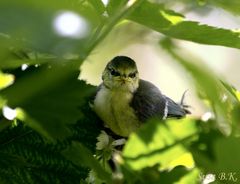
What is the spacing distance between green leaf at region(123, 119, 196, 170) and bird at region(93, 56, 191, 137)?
1.07 metres

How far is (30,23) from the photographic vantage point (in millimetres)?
111

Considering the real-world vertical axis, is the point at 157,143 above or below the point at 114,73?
above

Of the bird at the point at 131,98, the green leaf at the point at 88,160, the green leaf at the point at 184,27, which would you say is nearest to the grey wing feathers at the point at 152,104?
the bird at the point at 131,98

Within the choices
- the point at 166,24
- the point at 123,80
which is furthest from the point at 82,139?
the point at 123,80

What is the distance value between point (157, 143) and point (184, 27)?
0.45 feet

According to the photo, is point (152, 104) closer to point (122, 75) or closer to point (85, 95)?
point (122, 75)

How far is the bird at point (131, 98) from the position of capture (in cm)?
139

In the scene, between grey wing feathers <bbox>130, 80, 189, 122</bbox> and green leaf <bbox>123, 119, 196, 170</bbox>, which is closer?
green leaf <bbox>123, 119, 196, 170</bbox>

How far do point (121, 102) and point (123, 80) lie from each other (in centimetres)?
15

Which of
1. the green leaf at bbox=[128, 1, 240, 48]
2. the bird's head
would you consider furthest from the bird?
the green leaf at bbox=[128, 1, 240, 48]

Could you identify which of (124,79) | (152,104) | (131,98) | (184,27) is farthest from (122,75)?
(184,27)

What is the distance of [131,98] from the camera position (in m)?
1.58

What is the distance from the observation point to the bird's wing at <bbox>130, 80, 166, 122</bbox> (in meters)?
1.38

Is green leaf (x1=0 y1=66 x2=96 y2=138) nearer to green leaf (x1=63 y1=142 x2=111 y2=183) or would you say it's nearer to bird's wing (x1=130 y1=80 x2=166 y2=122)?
green leaf (x1=63 y1=142 x2=111 y2=183)
